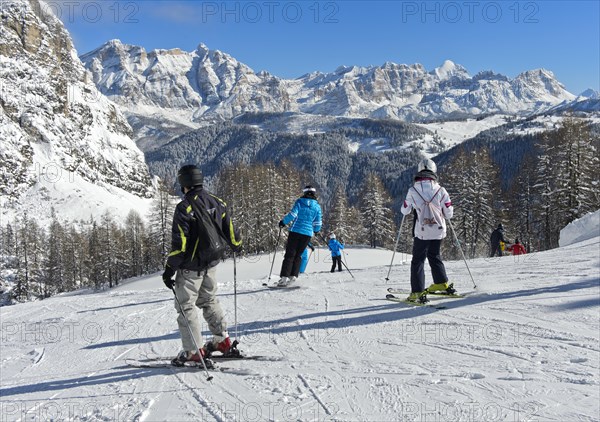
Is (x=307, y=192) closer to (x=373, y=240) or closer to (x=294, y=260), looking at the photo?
(x=294, y=260)

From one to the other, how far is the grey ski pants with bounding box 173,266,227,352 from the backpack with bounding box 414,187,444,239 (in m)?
3.77

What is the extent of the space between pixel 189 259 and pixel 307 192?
18.4ft

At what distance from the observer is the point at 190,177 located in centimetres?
498

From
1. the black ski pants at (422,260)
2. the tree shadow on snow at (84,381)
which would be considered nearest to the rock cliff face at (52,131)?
the tree shadow on snow at (84,381)

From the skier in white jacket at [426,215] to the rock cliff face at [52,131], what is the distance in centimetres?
11562

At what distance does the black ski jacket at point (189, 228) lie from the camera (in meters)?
4.78

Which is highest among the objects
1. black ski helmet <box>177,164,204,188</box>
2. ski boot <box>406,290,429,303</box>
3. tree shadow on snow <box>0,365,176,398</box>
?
black ski helmet <box>177,164,204,188</box>

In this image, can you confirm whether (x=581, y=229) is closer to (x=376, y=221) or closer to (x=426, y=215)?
(x=426, y=215)

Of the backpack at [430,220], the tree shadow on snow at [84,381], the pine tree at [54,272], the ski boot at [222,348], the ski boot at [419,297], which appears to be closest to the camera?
the tree shadow on snow at [84,381]

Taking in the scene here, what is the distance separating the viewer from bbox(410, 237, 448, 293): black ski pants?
298 inches

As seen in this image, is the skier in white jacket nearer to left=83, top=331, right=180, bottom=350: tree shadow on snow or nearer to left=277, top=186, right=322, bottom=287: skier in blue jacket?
left=277, top=186, right=322, bottom=287: skier in blue jacket

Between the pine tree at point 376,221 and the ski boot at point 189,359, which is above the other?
the pine tree at point 376,221

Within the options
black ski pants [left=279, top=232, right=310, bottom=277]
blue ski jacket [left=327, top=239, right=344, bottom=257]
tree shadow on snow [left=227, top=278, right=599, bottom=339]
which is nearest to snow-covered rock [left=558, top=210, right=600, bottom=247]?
blue ski jacket [left=327, top=239, right=344, bottom=257]

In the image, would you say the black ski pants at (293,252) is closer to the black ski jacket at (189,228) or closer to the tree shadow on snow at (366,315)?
the tree shadow on snow at (366,315)
